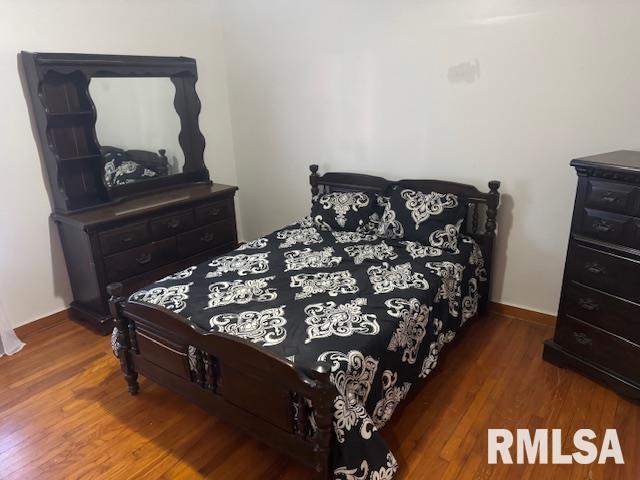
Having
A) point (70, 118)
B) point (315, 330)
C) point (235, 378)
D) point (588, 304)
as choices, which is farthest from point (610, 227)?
point (70, 118)

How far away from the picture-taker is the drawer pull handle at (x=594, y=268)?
82.1 inches

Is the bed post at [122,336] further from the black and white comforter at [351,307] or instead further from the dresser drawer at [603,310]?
the dresser drawer at [603,310]

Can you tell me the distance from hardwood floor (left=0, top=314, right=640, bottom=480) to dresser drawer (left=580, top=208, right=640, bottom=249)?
30.7 inches

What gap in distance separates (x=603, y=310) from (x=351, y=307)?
48.8 inches

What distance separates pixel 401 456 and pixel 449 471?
20 cm

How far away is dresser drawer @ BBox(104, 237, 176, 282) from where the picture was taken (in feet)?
9.20

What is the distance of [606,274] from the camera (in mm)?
2070

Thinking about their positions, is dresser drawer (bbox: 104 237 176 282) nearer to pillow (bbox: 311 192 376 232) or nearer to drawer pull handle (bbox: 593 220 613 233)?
pillow (bbox: 311 192 376 232)

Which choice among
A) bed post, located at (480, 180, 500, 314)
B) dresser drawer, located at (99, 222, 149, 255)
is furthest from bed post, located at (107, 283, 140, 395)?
bed post, located at (480, 180, 500, 314)

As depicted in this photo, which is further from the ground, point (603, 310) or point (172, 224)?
point (172, 224)

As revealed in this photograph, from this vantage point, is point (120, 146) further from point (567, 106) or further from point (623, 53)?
point (623, 53)

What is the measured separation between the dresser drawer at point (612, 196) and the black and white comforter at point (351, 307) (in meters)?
0.75

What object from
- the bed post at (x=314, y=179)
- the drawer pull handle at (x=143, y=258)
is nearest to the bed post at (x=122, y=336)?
the drawer pull handle at (x=143, y=258)

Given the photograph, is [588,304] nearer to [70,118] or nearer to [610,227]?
[610,227]
